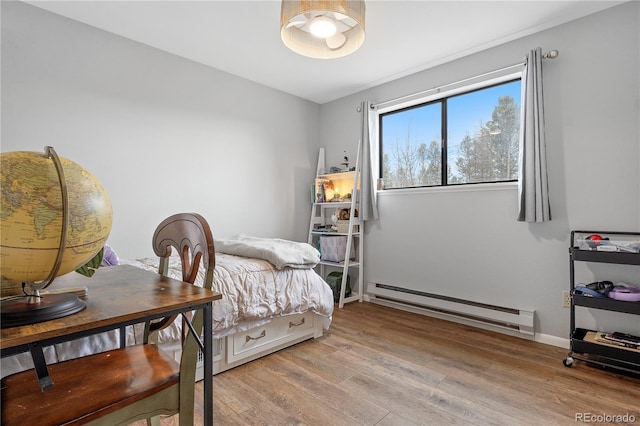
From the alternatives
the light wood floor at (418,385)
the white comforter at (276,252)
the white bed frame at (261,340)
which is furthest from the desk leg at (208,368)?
the white comforter at (276,252)

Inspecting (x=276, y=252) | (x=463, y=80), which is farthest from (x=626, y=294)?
(x=276, y=252)

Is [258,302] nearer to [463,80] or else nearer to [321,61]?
[321,61]

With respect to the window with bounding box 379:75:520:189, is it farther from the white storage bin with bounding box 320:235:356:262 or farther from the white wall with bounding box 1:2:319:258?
the white wall with bounding box 1:2:319:258

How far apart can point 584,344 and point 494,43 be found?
230 centimetres

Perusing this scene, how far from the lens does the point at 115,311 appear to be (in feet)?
2.36

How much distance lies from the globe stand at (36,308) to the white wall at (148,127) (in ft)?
6.69

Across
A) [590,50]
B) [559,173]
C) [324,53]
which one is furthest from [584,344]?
[324,53]

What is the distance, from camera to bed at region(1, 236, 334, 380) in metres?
1.87

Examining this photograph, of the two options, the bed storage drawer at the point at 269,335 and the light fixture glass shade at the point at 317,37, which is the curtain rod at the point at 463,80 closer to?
the light fixture glass shade at the point at 317,37

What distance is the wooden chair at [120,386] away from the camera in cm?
76

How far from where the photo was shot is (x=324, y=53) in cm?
215

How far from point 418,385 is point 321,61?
8.93 ft

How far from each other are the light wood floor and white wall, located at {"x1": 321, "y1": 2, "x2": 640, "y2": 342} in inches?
18.7

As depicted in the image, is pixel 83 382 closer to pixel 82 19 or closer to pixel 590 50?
pixel 82 19
